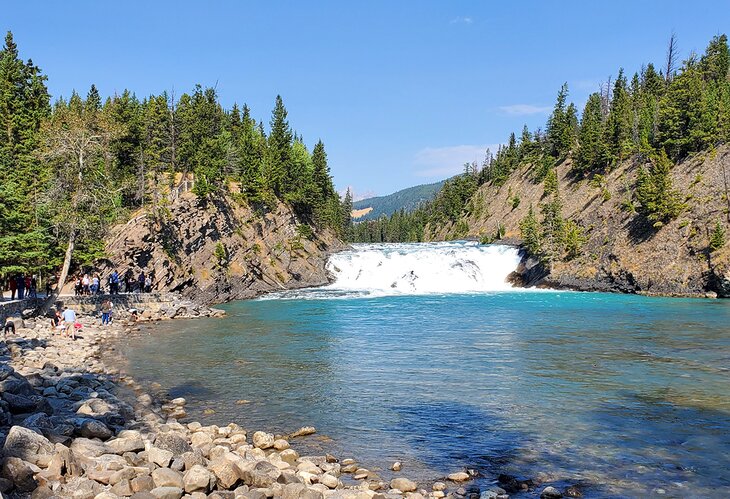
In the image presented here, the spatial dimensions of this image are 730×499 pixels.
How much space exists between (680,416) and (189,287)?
151ft

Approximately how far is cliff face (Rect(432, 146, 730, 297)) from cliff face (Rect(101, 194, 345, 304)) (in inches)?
1201

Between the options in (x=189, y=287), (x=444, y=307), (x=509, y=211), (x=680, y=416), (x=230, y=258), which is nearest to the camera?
(x=680, y=416)

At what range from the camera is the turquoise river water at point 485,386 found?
12.0 m

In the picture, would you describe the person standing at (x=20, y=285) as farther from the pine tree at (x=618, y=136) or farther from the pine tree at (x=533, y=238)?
the pine tree at (x=618, y=136)

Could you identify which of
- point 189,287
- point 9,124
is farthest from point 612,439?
point 9,124

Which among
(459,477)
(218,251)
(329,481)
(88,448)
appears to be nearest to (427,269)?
(218,251)

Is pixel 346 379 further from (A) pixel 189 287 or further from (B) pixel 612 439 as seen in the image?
(A) pixel 189 287

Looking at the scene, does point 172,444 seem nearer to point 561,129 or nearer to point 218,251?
point 218,251

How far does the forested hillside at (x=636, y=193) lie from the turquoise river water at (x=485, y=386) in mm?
17104

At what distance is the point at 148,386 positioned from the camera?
744 inches

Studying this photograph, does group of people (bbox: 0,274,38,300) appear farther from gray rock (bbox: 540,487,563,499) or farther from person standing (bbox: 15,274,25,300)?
gray rock (bbox: 540,487,563,499)

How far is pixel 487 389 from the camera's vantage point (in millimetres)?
18188

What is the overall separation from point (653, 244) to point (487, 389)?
49.4m

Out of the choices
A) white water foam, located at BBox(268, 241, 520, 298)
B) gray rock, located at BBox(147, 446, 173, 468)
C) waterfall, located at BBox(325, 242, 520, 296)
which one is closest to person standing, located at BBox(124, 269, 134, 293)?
white water foam, located at BBox(268, 241, 520, 298)
